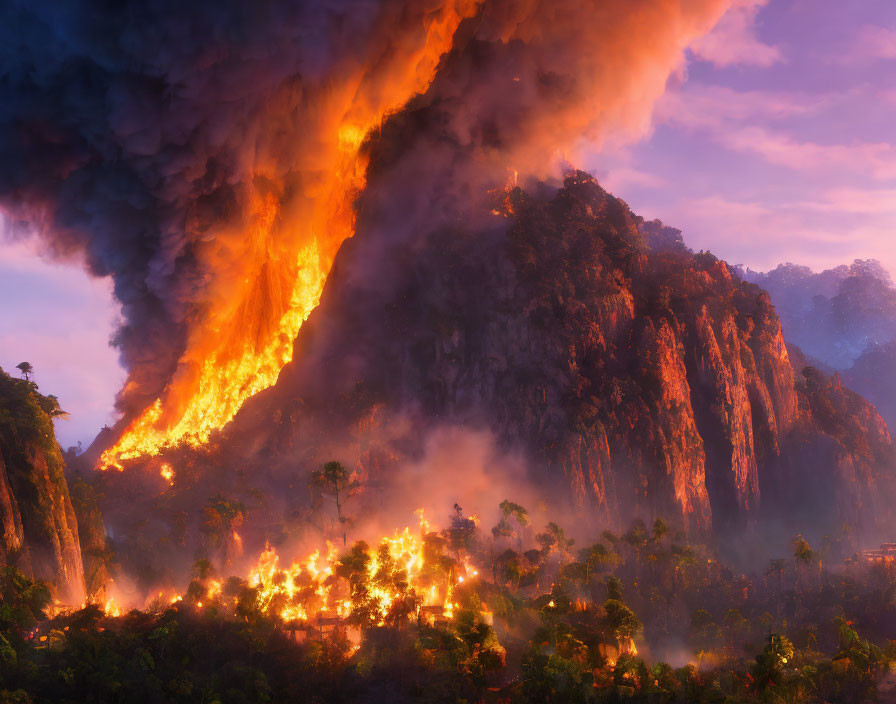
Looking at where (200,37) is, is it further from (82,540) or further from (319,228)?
(82,540)

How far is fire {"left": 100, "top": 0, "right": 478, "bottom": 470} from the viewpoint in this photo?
54.3m

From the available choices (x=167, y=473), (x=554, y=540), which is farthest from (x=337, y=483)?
(x=554, y=540)

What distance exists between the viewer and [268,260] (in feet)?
206

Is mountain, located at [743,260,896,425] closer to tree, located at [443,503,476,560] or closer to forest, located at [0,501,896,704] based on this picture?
forest, located at [0,501,896,704]

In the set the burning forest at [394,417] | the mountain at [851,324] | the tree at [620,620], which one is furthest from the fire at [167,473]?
the mountain at [851,324]

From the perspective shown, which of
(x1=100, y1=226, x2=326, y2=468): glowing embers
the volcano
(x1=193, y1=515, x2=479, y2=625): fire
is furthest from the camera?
the volcano

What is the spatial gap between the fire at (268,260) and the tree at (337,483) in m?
14.0

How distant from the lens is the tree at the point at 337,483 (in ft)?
180

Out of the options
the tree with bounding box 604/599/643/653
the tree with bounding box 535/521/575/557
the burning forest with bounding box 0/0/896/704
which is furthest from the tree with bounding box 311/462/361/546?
the tree with bounding box 604/599/643/653

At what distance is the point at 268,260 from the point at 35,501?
107 ft

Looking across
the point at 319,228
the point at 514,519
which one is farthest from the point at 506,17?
the point at 514,519

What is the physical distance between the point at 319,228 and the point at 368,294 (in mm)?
21168

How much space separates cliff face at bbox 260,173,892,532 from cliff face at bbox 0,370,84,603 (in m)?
38.4

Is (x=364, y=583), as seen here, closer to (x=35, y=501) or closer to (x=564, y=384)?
(x=35, y=501)
